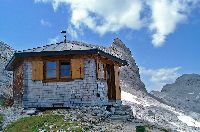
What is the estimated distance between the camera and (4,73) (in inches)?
1994

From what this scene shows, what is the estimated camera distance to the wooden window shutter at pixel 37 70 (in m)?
31.5

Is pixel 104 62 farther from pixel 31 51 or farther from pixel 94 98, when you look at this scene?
pixel 31 51

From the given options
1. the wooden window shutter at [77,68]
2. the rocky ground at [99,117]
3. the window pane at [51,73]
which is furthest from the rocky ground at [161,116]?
the window pane at [51,73]

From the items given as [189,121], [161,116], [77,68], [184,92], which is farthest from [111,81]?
[184,92]

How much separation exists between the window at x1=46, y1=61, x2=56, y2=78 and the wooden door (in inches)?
233

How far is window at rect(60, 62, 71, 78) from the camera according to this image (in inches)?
1238

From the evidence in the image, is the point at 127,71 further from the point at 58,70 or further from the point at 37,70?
the point at 37,70

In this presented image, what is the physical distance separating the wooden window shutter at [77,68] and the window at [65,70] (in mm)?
549

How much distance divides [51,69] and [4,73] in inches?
820

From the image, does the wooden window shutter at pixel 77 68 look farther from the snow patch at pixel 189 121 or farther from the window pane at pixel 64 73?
the snow patch at pixel 189 121

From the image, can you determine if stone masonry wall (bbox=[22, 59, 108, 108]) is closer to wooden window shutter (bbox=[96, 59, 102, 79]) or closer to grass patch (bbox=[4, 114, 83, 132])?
wooden window shutter (bbox=[96, 59, 102, 79])

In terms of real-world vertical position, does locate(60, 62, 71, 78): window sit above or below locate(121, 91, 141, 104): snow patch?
above

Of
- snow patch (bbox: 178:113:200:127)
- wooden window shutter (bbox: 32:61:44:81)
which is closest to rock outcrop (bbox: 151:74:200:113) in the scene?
snow patch (bbox: 178:113:200:127)

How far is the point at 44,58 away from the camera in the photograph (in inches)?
1259
